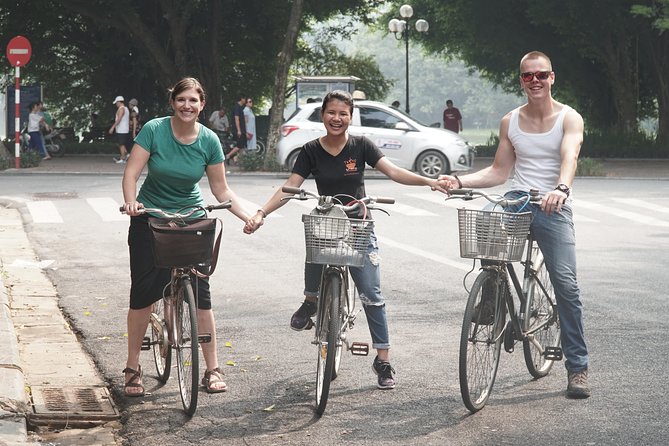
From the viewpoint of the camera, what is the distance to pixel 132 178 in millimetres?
6902

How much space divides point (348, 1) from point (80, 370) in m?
37.5

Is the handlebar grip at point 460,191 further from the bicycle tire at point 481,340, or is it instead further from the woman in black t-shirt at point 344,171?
the bicycle tire at point 481,340

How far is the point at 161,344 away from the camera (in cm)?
734

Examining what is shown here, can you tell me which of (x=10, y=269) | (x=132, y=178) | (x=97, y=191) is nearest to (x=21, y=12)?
(x=97, y=191)

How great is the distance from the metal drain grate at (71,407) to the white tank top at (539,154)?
252 centimetres

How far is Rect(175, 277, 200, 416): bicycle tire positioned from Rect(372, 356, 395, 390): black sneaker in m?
1.08

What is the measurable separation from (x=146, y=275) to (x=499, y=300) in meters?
1.93

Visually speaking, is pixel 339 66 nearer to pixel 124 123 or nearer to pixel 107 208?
pixel 124 123

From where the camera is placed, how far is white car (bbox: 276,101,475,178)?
26.8 metres

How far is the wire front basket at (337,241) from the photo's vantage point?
21.3 ft

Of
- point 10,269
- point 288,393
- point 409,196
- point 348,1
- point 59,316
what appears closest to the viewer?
point 288,393

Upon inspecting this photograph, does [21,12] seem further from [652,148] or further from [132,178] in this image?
[132,178]

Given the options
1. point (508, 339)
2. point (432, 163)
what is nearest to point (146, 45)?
point (432, 163)

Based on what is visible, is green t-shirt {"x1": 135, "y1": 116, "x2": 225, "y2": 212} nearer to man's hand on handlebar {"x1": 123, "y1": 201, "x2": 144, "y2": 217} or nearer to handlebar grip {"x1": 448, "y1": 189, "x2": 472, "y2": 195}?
man's hand on handlebar {"x1": 123, "y1": 201, "x2": 144, "y2": 217}
